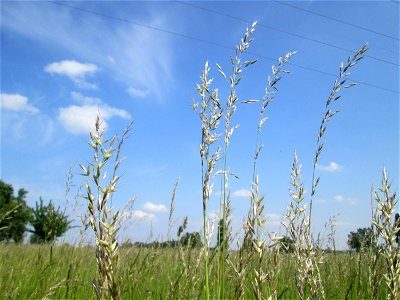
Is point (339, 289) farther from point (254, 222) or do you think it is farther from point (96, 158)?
point (96, 158)

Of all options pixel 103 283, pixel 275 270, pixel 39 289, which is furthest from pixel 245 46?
pixel 39 289

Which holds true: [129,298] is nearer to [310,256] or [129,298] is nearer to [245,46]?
[310,256]

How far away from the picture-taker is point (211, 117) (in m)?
1.71

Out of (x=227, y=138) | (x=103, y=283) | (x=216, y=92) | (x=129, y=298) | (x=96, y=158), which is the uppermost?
(x=216, y=92)

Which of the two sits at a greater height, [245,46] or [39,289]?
[245,46]

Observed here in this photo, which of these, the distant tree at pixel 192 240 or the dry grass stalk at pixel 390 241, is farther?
the distant tree at pixel 192 240

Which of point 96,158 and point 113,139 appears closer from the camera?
point 96,158

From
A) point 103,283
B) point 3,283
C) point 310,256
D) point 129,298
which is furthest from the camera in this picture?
point 3,283

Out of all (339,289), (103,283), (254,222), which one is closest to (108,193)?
(103,283)

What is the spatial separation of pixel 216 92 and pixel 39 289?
2.39m

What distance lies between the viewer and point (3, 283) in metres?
3.33

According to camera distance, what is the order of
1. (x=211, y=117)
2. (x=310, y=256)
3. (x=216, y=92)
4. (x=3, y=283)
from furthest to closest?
1. (x=3, y=283)
2. (x=216, y=92)
3. (x=211, y=117)
4. (x=310, y=256)

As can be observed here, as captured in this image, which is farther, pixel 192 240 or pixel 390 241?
pixel 192 240

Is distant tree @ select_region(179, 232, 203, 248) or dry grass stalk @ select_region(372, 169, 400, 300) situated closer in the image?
dry grass stalk @ select_region(372, 169, 400, 300)
